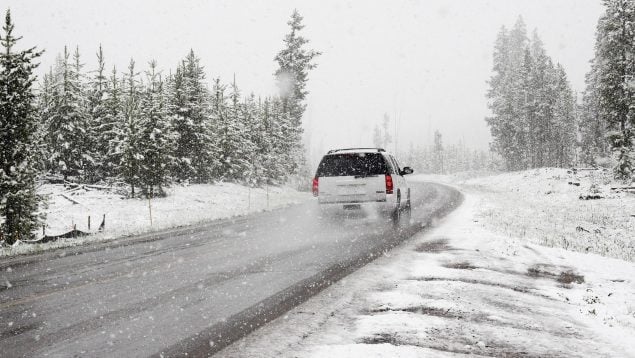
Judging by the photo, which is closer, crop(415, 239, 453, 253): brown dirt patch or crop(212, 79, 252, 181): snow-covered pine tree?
crop(415, 239, 453, 253): brown dirt patch

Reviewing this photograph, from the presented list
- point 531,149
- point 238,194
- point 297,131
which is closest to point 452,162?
point 531,149

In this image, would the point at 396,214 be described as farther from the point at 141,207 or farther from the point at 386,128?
the point at 386,128

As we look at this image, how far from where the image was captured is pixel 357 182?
44.0 ft

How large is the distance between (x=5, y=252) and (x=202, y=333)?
8651 mm

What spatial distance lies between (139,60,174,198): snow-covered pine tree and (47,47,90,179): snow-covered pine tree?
21.5 feet

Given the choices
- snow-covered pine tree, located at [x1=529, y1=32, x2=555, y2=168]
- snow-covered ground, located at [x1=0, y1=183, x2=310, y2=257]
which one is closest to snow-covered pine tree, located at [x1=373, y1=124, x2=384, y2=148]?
snow-covered pine tree, located at [x1=529, y1=32, x2=555, y2=168]

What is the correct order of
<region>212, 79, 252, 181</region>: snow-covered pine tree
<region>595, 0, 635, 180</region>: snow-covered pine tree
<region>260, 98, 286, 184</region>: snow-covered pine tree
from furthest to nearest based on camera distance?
<region>260, 98, 286, 184</region>: snow-covered pine tree, <region>212, 79, 252, 181</region>: snow-covered pine tree, <region>595, 0, 635, 180</region>: snow-covered pine tree

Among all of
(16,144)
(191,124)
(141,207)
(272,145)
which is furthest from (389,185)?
(272,145)

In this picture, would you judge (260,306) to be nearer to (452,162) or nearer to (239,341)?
(239,341)

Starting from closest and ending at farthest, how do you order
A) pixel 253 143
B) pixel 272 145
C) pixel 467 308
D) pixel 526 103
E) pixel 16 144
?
1. pixel 467 308
2. pixel 16 144
3. pixel 253 143
4. pixel 272 145
5. pixel 526 103

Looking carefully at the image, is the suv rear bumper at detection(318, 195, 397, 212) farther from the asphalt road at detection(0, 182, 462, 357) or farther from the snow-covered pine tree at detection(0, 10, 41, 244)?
the snow-covered pine tree at detection(0, 10, 41, 244)

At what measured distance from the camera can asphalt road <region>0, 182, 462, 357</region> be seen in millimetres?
4617

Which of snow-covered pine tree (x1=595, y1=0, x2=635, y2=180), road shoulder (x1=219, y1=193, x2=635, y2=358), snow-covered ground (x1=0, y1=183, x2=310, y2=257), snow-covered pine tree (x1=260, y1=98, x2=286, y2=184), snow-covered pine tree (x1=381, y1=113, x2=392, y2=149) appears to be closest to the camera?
road shoulder (x1=219, y1=193, x2=635, y2=358)

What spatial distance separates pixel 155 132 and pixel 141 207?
14.2 feet
